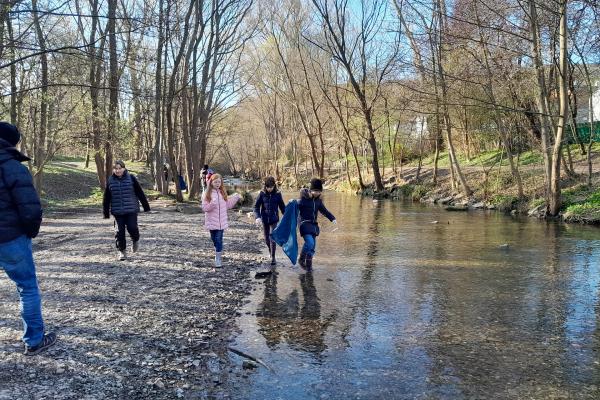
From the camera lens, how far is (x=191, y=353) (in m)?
5.55

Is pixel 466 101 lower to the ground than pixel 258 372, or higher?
higher

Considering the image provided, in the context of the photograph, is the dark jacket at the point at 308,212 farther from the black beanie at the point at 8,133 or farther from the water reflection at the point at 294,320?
the black beanie at the point at 8,133

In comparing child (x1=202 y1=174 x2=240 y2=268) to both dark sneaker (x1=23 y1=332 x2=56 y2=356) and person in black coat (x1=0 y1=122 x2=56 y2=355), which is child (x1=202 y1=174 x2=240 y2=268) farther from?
person in black coat (x1=0 y1=122 x2=56 y2=355)

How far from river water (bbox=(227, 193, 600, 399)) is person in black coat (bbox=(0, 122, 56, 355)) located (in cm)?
217

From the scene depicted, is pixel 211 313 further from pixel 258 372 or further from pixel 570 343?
pixel 570 343

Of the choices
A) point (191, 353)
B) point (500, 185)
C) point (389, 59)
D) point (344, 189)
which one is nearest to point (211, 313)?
point (191, 353)

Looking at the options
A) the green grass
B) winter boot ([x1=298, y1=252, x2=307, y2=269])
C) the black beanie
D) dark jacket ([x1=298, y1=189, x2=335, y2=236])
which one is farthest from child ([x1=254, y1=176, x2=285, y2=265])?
the green grass

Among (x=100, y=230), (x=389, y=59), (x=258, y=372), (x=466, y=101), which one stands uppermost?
(x=389, y=59)

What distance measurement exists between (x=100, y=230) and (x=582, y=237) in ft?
47.1

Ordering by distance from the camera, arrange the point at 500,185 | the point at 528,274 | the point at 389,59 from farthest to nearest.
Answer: the point at 389,59 → the point at 500,185 → the point at 528,274

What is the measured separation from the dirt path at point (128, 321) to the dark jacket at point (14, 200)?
129 centimetres

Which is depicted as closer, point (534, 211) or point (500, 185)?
point (534, 211)

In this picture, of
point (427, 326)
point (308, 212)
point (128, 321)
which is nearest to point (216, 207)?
point (308, 212)

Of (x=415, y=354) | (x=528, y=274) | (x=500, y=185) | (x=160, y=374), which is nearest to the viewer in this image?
(x=160, y=374)
